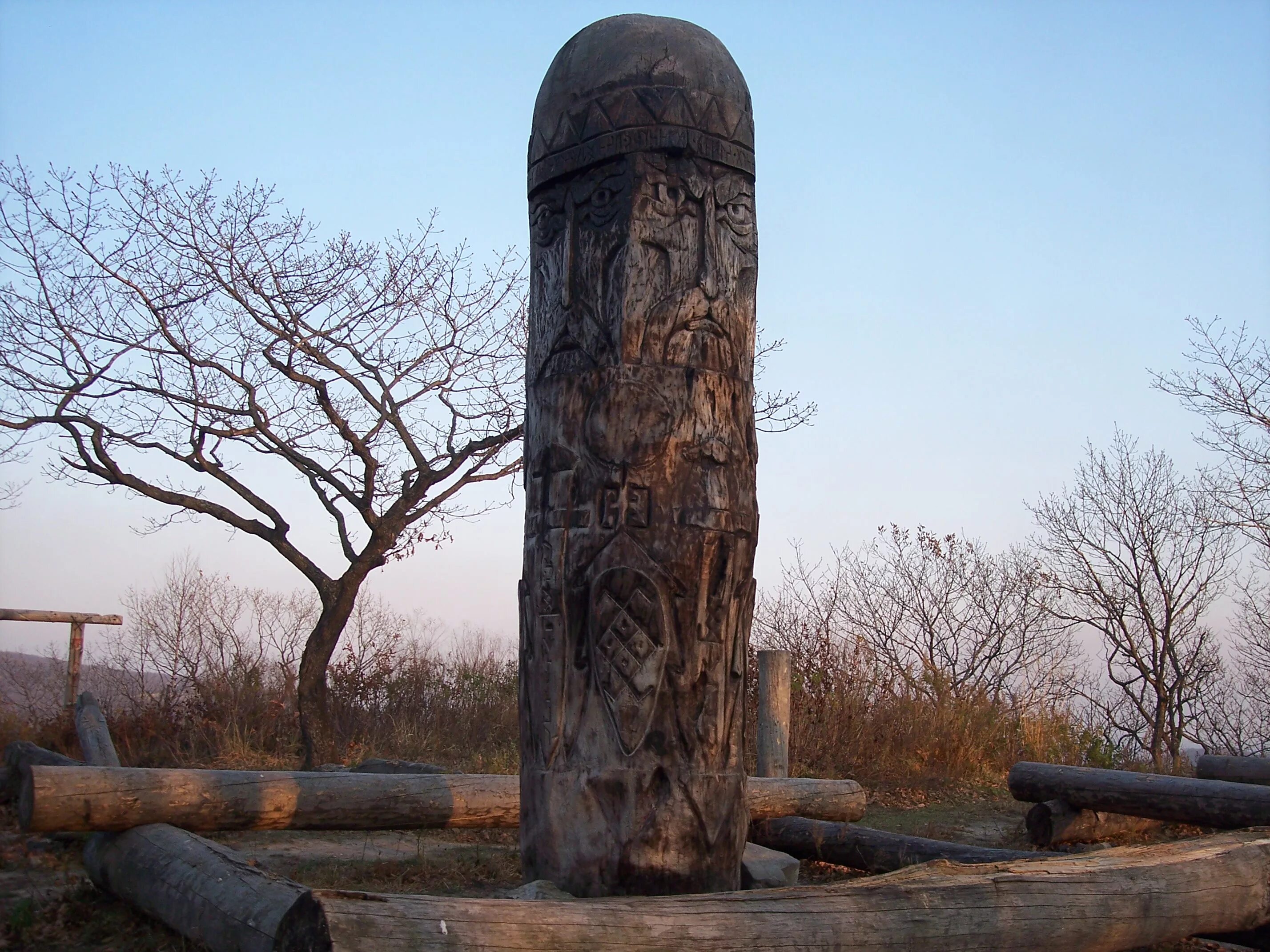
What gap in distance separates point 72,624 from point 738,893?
36.4 feet

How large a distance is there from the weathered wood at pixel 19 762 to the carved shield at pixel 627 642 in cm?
537

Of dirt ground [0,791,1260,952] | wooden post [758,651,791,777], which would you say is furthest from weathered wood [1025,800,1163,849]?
wooden post [758,651,791,777]

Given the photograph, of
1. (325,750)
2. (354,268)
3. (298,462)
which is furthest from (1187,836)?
(354,268)

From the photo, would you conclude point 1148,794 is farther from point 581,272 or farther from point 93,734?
point 93,734

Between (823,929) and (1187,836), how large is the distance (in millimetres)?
6287

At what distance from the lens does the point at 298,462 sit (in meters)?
12.3

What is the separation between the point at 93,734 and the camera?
843 centimetres

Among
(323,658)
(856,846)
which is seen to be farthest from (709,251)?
(323,658)

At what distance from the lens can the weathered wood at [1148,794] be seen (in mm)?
6496

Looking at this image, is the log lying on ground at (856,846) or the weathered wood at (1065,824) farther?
the weathered wood at (1065,824)

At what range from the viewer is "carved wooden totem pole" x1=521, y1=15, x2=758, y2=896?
3.84 metres

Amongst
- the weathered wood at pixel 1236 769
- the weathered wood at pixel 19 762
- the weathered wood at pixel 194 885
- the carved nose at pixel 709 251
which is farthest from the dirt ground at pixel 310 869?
the carved nose at pixel 709 251

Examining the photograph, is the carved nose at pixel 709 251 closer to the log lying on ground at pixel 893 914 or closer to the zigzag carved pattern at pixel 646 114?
the zigzag carved pattern at pixel 646 114

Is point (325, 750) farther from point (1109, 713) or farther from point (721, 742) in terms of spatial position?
point (1109, 713)
